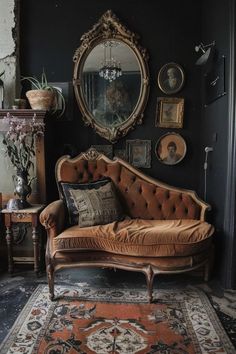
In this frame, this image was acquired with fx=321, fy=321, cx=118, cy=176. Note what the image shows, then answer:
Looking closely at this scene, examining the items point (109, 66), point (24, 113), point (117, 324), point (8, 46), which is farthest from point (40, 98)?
point (117, 324)

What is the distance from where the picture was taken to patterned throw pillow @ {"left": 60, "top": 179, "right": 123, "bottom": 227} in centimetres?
279

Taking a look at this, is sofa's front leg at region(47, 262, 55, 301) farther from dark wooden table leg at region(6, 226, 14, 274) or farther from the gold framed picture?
the gold framed picture

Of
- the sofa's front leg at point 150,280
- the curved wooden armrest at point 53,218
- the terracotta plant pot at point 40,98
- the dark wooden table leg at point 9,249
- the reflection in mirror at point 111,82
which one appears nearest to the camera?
the sofa's front leg at point 150,280

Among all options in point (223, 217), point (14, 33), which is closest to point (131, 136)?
point (223, 217)

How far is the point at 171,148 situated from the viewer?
134 inches

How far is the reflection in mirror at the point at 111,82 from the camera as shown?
11.0ft

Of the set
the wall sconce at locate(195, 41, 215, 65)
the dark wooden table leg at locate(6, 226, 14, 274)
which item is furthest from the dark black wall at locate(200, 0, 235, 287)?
the dark wooden table leg at locate(6, 226, 14, 274)

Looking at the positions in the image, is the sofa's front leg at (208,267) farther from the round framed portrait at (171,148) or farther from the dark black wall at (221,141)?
the round framed portrait at (171,148)

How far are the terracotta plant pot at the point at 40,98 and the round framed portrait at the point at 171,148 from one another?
47.2 inches

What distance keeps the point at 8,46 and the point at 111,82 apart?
1109mm

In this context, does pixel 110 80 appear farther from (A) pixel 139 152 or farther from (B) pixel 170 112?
(A) pixel 139 152

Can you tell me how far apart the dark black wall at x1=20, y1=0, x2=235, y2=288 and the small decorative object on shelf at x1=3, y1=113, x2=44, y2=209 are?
0.24m

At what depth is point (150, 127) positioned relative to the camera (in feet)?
11.3

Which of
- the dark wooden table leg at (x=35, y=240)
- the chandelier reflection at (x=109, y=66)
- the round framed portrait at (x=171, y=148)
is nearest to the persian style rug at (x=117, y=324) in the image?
the dark wooden table leg at (x=35, y=240)
